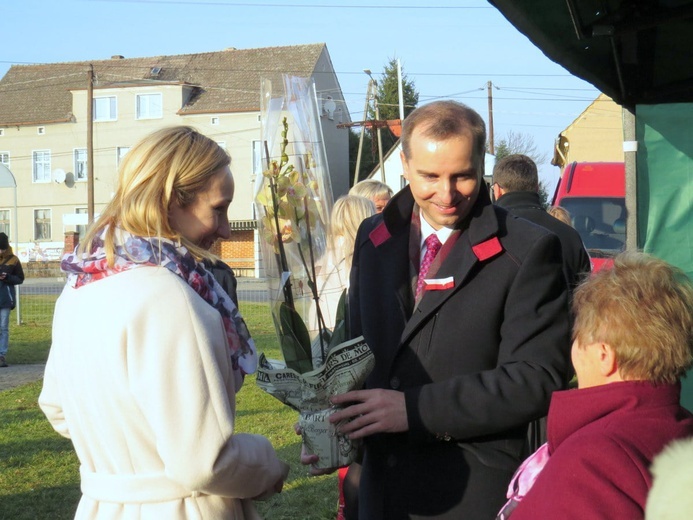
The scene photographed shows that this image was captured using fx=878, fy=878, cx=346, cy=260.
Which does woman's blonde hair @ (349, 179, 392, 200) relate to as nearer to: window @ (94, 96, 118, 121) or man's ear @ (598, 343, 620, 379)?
man's ear @ (598, 343, 620, 379)

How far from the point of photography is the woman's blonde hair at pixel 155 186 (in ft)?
7.06

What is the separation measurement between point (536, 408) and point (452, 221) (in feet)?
1.95

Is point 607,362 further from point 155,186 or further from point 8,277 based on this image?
point 8,277

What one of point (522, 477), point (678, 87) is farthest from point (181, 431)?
point (678, 87)

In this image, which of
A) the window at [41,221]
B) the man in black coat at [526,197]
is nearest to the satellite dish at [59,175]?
the window at [41,221]

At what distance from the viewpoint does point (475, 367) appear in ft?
8.27

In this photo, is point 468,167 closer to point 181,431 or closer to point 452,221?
point 452,221

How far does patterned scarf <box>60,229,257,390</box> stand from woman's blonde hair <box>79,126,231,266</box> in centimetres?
2

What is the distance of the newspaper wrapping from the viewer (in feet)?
7.75

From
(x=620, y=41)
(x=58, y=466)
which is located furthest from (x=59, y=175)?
(x=620, y=41)

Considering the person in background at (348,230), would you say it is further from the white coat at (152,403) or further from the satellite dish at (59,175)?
the satellite dish at (59,175)

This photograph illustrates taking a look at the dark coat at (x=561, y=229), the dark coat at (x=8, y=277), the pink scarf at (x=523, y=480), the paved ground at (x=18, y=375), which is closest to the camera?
the pink scarf at (x=523, y=480)

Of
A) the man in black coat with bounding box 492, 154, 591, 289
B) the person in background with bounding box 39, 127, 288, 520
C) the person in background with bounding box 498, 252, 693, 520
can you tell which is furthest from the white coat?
the man in black coat with bounding box 492, 154, 591, 289

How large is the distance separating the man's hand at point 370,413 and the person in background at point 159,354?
0.24 metres
